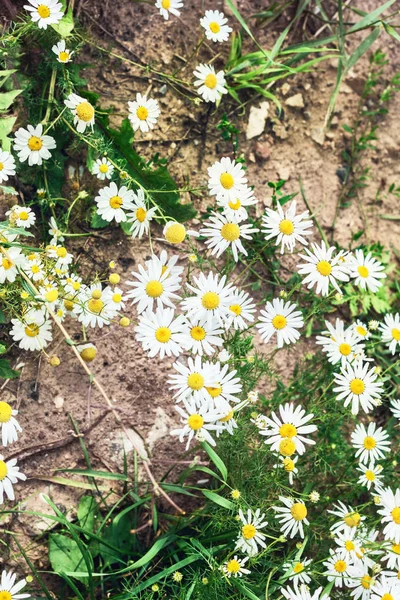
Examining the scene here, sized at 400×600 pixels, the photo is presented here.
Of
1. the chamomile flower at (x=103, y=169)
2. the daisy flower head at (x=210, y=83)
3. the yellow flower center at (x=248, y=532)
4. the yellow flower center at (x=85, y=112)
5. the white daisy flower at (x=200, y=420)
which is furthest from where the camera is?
the daisy flower head at (x=210, y=83)

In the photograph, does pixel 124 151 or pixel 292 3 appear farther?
pixel 292 3

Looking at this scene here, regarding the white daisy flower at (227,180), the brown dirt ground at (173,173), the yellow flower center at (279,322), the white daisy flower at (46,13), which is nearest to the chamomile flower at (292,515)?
the brown dirt ground at (173,173)

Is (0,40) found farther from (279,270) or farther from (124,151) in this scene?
(279,270)

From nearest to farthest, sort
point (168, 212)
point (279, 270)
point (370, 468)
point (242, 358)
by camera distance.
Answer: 1. point (242, 358)
2. point (370, 468)
3. point (168, 212)
4. point (279, 270)

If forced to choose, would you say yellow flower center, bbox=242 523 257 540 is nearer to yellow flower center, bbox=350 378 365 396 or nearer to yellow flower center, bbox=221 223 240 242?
yellow flower center, bbox=350 378 365 396

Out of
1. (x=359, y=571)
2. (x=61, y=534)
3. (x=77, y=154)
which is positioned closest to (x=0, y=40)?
(x=77, y=154)

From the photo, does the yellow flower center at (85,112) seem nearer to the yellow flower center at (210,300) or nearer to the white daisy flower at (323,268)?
the yellow flower center at (210,300)
